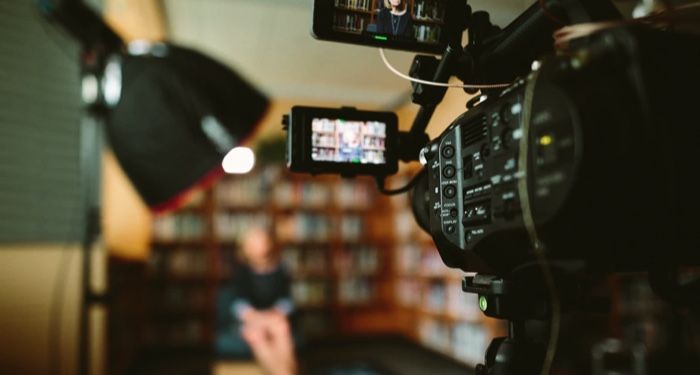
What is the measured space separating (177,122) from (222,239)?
11.3 feet

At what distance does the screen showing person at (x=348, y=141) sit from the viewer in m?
0.71

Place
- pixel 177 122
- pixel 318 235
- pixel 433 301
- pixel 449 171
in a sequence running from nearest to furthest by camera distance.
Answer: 1. pixel 449 171
2. pixel 177 122
3. pixel 433 301
4. pixel 318 235

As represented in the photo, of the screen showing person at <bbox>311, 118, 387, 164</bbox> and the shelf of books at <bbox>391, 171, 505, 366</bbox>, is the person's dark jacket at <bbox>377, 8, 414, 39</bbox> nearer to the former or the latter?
the screen showing person at <bbox>311, 118, 387, 164</bbox>

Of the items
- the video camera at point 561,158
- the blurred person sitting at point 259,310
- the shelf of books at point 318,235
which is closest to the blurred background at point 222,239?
the shelf of books at point 318,235

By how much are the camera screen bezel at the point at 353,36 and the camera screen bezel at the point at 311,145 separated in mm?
116

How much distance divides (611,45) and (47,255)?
6.81ft

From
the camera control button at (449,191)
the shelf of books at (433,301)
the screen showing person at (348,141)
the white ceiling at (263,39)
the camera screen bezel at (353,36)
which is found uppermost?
the white ceiling at (263,39)

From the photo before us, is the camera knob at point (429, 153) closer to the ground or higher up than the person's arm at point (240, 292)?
higher up

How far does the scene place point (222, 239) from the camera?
442cm

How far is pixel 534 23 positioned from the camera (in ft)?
1.83

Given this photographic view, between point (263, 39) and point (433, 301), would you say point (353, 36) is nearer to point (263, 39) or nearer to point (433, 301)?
point (263, 39)

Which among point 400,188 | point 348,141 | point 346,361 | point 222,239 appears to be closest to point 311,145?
point 348,141

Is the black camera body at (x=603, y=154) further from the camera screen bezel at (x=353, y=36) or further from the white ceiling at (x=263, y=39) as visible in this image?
the white ceiling at (x=263, y=39)

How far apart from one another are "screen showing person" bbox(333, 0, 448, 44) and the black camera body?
0.22m
